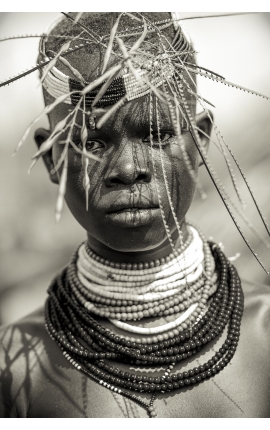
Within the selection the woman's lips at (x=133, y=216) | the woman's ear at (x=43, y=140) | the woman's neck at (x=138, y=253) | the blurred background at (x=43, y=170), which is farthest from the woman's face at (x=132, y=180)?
the blurred background at (x=43, y=170)

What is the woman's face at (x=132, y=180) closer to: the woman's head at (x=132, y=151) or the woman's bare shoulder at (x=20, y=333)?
the woman's head at (x=132, y=151)

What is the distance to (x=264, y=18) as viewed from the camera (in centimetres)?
264

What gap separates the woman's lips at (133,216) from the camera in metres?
1.50

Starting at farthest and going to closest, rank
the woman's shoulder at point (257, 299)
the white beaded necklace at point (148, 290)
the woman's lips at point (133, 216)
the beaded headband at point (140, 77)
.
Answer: the woman's shoulder at point (257, 299) < the white beaded necklace at point (148, 290) < the woman's lips at point (133, 216) < the beaded headband at point (140, 77)

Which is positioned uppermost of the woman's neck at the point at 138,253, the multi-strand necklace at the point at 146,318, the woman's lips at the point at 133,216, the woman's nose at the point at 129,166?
the woman's nose at the point at 129,166

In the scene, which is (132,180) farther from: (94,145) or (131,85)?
(131,85)

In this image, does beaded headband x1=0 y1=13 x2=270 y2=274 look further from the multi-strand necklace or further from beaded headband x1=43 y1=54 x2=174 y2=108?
the multi-strand necklace

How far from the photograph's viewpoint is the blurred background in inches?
104

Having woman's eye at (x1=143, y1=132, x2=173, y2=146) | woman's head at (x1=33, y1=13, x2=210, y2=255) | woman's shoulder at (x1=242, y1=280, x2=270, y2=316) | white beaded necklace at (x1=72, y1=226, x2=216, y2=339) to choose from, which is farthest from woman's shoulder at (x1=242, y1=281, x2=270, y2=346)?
woman's eye at (x1=143, y1=132, x2=173, y2=146)

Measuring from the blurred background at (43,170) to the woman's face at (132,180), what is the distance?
1.13 metres

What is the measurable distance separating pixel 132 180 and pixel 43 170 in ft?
5.82

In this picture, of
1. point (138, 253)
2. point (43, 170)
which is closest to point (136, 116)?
point (138, 253)

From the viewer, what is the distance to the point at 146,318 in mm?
1719
